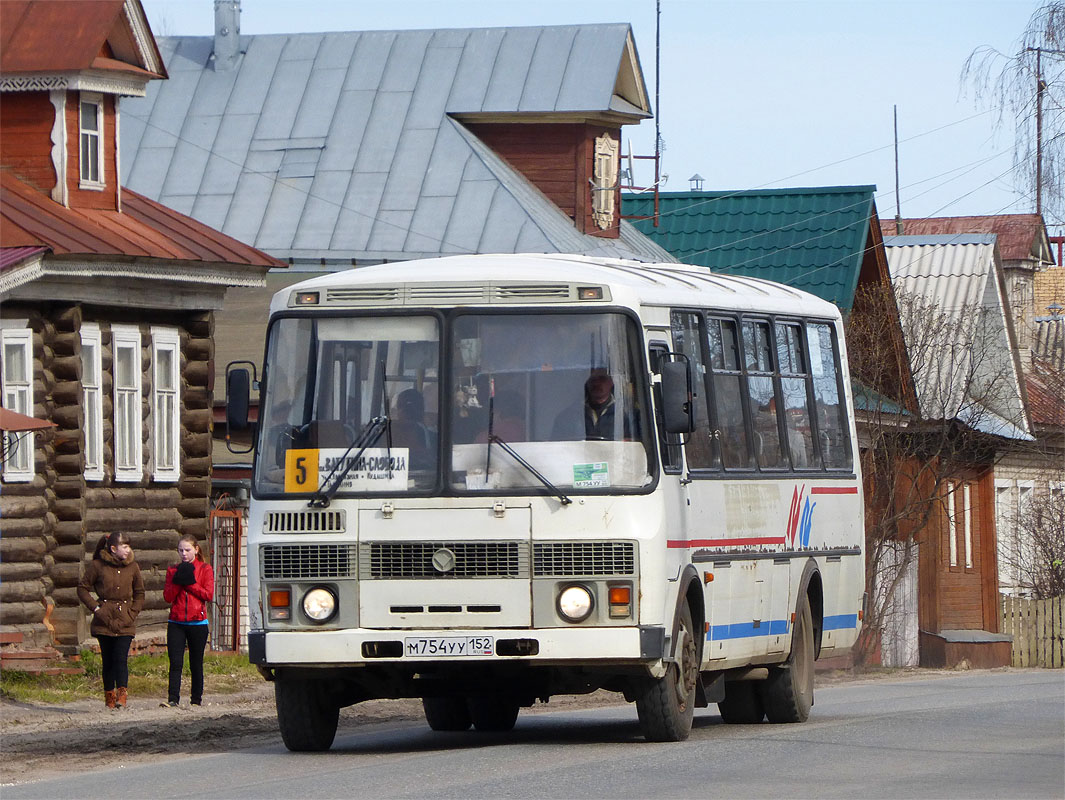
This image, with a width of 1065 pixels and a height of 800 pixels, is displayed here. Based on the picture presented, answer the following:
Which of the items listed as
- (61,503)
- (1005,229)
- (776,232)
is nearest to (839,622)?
(61,503)

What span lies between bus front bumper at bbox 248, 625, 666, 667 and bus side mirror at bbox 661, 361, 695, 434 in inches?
46.6

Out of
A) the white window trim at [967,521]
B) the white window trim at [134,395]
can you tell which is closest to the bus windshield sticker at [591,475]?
the white window trim at [134,395]

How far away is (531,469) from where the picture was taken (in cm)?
1274

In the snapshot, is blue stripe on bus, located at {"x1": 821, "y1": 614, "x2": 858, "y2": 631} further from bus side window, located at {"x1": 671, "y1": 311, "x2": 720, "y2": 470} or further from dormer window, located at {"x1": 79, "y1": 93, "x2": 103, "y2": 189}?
dormer window, located at {"x1": 79, "y1": 93, "x2": 103, "y2": 189}

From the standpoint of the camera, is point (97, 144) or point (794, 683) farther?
point (97, 144)

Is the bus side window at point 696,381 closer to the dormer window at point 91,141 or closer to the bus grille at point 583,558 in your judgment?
the bus grille at point 583,558

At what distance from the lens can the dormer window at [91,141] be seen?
25.8 meters

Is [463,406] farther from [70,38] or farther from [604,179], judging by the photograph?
[604,179]

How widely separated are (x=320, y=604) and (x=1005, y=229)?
39.5 m

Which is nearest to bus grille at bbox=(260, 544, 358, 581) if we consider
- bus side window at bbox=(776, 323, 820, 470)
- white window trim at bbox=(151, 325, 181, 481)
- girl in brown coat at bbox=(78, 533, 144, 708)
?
bus side window at bbox=(776, 323, 820, 470)

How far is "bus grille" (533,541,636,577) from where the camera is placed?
41.4 feet

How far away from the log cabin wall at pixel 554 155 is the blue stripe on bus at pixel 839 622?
20206 millimetres

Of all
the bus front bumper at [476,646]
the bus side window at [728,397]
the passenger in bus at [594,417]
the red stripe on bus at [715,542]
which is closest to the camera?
the bus front bumper at [476,646]

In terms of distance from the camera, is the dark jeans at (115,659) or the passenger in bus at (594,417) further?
the dark jeans at (115,659)
